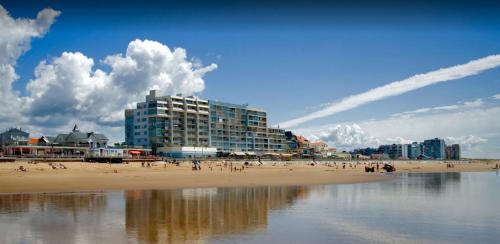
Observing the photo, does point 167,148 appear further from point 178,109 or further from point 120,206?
point 120,206

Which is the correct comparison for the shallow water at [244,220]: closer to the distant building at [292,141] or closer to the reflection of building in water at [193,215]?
the reflection of building in water at [193,215]

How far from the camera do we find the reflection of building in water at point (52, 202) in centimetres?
2469

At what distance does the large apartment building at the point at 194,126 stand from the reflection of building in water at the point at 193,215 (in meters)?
93.2

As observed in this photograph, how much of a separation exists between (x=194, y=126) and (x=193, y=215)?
111 meters

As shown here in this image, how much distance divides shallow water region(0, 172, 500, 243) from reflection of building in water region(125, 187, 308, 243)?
1.5 inches

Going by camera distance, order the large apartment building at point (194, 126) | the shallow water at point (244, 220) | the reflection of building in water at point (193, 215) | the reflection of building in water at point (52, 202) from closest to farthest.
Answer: the shallow water at point (244, 220)
the reflection of building in water at point (193, 215)
the reflection of building in water at point (52, 202)
the large apartment building at point (194, 126)

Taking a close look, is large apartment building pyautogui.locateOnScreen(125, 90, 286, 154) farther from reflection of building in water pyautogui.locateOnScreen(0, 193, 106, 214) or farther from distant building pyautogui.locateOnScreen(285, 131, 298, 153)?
reflection of building in water pyautogui.locateOnScreen(0, 193, 106, 214)

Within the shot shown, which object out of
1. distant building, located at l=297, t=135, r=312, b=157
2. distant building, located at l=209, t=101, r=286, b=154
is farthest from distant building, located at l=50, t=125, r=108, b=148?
distant building, located at l=297, t=135, r=312, b=157

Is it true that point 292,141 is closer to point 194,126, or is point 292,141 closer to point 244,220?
point 194,126

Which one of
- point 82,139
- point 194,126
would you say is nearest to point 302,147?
point 194,126

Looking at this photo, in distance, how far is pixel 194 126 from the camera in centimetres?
13275

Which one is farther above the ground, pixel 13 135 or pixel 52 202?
pixel 13 135

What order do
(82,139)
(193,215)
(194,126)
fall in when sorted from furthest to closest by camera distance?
1. (194,126)
2. (82,139)
3. (193,215)

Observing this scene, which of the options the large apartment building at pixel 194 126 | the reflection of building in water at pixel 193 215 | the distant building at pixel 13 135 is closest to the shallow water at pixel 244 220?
the reflection of building in water at pixel 193 215
